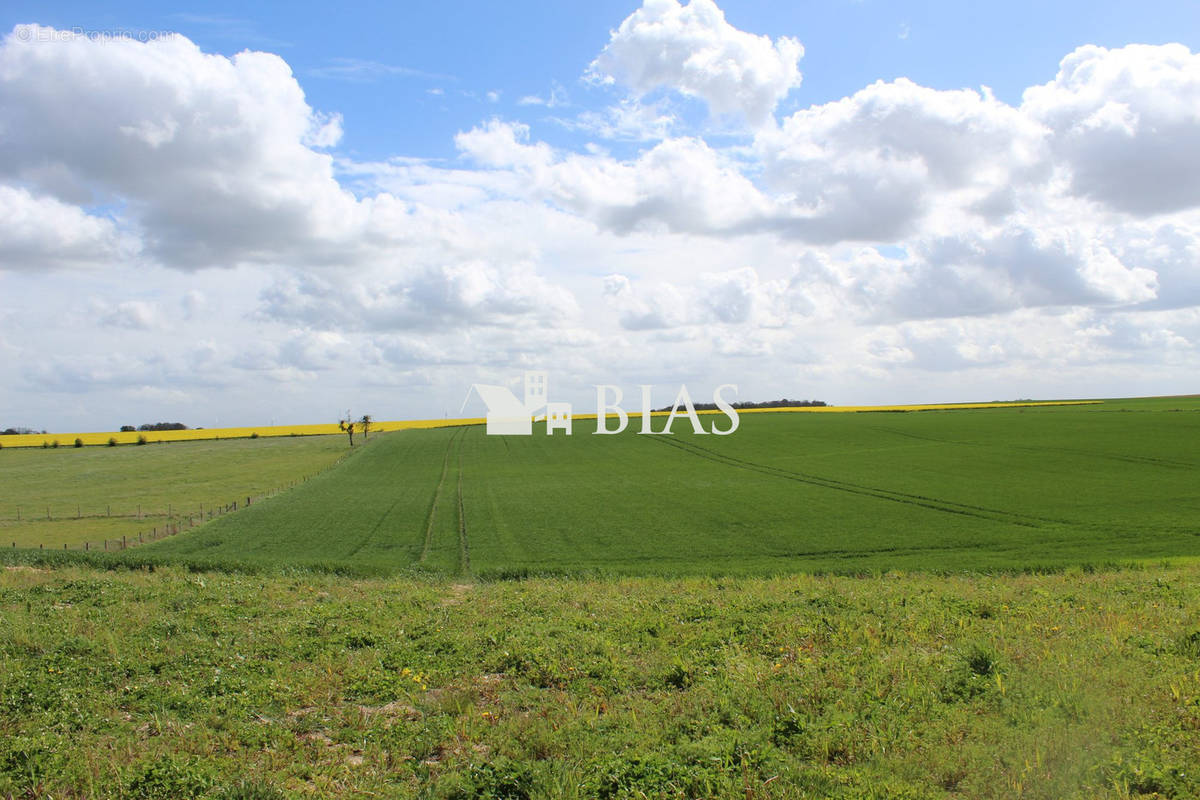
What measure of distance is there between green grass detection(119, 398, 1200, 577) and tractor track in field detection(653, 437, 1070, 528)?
197mm

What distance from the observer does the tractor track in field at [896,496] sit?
37281 millimetres

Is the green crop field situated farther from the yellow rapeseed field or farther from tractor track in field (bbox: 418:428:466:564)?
the yellow rapeseed field

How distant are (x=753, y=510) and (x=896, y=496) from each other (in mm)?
10289

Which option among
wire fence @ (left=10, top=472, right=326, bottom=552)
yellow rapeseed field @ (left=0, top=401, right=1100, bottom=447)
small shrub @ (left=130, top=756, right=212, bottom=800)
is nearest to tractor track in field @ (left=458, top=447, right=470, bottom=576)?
wire fence @ (left=10, top=472, right=326, bottom=552)

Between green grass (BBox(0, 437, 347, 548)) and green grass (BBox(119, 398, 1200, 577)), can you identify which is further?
green grass (BBox(0, 437, 347, 548))

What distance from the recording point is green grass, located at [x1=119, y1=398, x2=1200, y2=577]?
30786 millimetres

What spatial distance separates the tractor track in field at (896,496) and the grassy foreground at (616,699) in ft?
78.4

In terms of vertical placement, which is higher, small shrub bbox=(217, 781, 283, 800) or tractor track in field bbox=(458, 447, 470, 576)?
small shrub bbox=(217, 781, 283, 800)

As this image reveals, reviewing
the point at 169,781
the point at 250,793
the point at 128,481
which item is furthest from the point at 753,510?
the point at 128,481

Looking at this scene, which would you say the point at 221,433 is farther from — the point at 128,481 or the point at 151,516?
the point at 151,516

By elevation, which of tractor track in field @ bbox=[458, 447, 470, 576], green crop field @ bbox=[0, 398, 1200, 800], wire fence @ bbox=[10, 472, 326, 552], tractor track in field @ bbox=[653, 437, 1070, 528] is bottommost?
wire fence @ bbox=[10, 472, 326, 552]

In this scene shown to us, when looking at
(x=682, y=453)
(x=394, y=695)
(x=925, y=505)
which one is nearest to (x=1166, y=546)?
(x=925, y=505)

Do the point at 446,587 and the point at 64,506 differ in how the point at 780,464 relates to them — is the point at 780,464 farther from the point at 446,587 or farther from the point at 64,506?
the point at 64,506

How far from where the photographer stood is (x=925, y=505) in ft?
140
